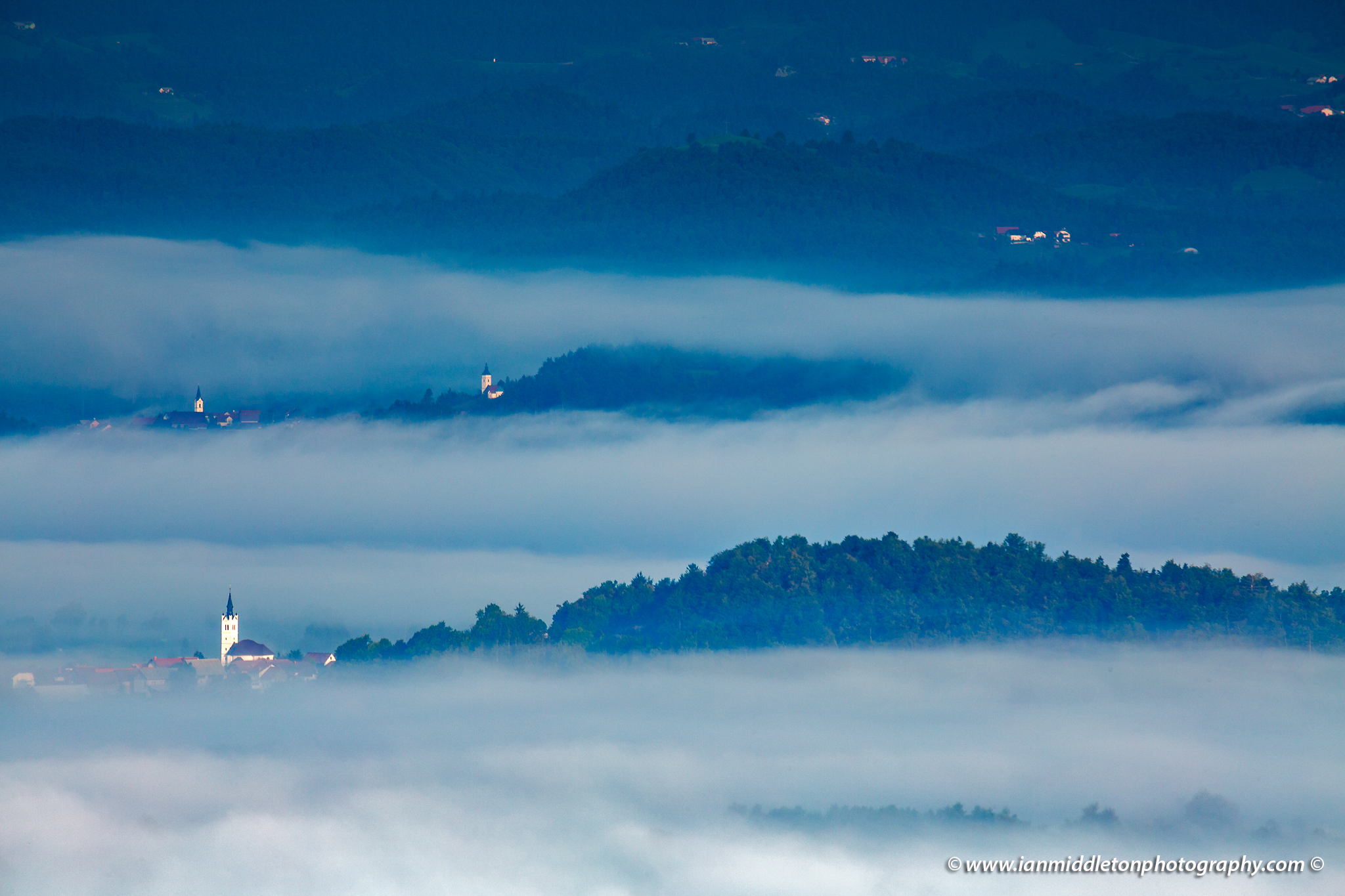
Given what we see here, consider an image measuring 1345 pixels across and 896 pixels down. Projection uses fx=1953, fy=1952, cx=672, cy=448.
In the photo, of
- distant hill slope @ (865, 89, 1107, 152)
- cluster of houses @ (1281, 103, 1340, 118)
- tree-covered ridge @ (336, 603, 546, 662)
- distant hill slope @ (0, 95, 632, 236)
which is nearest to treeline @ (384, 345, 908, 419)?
distant hill slope @ (865, 89, 1107, 152)

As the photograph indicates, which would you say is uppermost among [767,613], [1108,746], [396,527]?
[396,527]

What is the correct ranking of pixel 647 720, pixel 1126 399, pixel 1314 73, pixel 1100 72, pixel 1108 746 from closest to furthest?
1. pixel 1108 746
2. pixel 647 720
3. pixel 1126 399
4. pixel 1314 73
5. pixel 1100 72

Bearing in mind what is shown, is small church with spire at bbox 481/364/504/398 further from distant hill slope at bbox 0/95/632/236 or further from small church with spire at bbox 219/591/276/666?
distant hill slope at bbox 0/95/632/236

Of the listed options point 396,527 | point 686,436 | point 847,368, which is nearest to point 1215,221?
point 847,368

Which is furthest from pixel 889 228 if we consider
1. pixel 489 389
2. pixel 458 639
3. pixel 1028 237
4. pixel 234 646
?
pixel 458 639

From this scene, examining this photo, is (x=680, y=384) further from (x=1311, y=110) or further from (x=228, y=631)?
(x=1311, y=110)

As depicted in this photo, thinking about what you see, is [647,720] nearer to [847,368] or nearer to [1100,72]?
[847,368]
